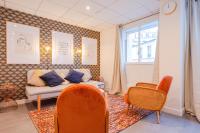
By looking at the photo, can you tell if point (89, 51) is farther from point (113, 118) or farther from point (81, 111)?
point (81, 111)

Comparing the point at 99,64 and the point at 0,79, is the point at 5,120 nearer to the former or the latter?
the point at 0,79

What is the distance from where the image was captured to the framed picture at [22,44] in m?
3.33

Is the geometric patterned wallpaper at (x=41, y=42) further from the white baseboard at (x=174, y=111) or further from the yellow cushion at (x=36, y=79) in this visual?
the white baseboard at (x=174, y=111)

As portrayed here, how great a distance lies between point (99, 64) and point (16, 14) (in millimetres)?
3220

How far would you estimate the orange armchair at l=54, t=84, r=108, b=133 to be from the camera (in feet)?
3.83

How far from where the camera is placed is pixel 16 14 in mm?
3398

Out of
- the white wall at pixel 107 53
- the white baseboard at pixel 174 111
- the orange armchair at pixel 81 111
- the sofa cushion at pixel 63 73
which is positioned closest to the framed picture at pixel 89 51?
the white wall at pixel 107 53

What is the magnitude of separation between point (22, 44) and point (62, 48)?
1.15 meters

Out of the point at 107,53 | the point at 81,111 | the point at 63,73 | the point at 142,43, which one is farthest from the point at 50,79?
the point at 142,43

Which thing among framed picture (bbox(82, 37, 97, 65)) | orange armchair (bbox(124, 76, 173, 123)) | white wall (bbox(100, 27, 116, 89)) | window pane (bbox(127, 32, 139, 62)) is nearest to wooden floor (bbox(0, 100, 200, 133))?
orange armchair (bbox(124, 76, 173, 123))

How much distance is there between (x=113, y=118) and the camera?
8.36 ft

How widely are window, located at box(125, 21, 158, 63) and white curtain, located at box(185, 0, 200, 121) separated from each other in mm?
970

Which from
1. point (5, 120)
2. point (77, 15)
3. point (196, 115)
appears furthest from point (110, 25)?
point (5, 120)

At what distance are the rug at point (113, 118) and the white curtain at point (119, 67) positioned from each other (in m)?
1.22
